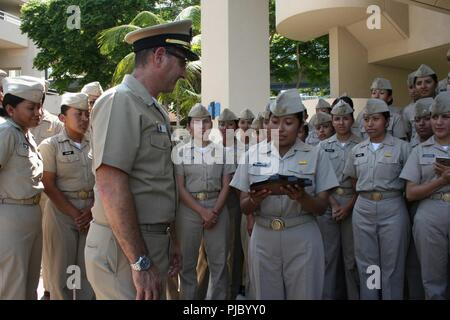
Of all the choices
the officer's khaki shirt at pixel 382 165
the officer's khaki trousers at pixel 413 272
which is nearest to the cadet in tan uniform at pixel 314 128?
the officer's khaki shirt at pixel 382 165

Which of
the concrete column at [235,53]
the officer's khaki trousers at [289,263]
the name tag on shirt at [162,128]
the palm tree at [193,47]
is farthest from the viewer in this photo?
the palm tree at [193,47]

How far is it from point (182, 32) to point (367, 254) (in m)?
2.80

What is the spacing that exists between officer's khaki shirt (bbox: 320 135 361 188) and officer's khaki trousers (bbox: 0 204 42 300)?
2.76 meters

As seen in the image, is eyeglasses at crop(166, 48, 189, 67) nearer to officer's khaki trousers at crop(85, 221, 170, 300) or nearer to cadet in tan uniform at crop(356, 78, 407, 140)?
officer's khaki trousers at crop(85, 221, 170, 300)

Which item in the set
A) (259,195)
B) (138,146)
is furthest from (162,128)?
(259,195)

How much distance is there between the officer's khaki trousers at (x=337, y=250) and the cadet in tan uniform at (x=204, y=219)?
0.96m

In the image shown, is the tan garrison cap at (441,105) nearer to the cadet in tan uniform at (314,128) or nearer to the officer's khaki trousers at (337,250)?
the officer's khaki trousers at (337,250)

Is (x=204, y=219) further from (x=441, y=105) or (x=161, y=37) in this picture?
(x=161, y=37)

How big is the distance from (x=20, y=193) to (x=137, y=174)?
157 centimetres

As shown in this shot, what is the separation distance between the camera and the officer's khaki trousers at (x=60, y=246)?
4160mm

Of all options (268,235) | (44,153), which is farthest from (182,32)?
(44,153)

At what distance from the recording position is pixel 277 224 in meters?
3.25

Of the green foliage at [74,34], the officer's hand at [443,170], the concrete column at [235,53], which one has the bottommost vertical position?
the officer's hand at [443,170]

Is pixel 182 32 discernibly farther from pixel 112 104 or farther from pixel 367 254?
pixel 367 254
